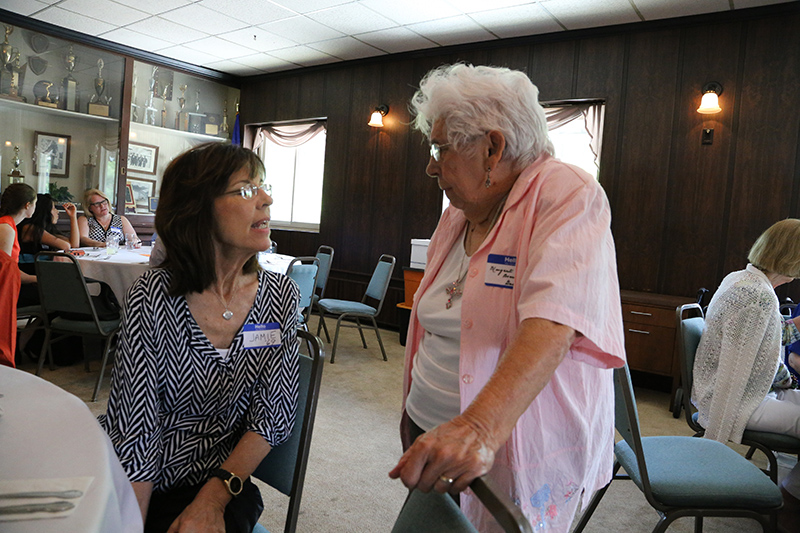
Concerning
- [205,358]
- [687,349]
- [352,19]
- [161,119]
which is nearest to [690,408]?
[687,349]

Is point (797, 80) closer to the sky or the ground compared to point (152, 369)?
closer to the sky

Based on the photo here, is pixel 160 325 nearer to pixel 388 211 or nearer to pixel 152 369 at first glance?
pixel 152 369

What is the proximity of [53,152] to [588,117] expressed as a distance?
580 cm

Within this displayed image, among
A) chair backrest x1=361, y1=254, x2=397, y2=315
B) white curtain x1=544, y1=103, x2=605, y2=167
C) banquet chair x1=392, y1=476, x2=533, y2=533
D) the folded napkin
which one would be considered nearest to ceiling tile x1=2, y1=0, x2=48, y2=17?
chair backrest x1=361, y1=254, x2=397, y2=315

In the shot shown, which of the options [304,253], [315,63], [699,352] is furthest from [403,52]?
[699,352]

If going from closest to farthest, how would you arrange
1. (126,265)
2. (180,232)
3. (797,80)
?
(180,232), (126,265), (797,80)

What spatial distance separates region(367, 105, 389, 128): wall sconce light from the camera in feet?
20.7

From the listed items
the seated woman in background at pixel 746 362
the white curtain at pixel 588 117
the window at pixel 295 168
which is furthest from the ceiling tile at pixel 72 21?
the seated woman in background at pixel 746 362

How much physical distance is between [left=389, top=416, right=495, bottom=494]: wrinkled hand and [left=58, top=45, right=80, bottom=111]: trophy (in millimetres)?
7090

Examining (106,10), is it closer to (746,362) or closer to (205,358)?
(205,358)

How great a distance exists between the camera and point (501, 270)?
1055 mm

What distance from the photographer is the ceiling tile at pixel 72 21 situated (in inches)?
221

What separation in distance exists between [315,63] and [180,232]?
20.3 feet

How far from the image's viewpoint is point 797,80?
4133 millimetres
